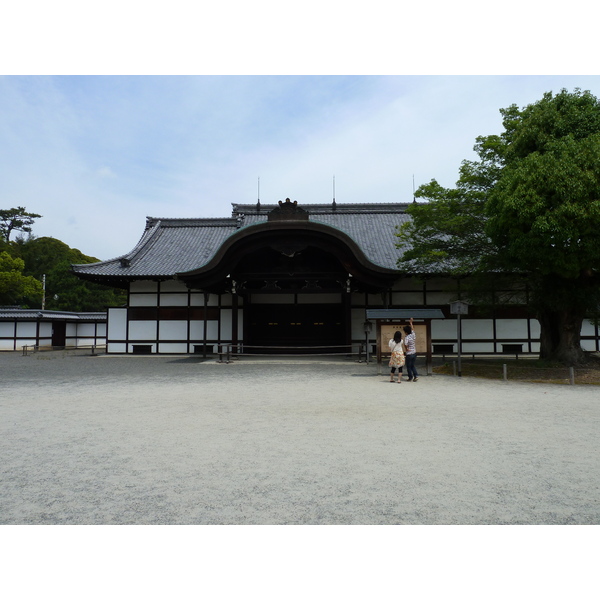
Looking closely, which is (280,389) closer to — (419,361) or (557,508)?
(557,508)

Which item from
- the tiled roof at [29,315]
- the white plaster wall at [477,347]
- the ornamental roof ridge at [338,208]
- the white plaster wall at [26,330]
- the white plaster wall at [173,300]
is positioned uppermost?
the ornamental roof ridge at [338,208]

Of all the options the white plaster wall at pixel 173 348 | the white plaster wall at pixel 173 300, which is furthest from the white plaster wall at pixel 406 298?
the white plaster wall at pixel 173 348

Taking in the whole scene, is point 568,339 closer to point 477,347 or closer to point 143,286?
point 477,347

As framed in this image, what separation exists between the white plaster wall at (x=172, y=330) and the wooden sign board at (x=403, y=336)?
10929 mm

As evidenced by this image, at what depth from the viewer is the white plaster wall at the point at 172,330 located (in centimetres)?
2142

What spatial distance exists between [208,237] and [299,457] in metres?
22.3

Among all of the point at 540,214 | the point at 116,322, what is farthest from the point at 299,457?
the point at 116,322

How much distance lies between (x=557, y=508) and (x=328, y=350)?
16768 mm

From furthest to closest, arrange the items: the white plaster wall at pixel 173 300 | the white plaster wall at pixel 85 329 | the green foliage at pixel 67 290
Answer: the green foliage at pixel 67 290 → the white plaster wall at pixel 85 329 → the white plaster wall at pixel 173 300

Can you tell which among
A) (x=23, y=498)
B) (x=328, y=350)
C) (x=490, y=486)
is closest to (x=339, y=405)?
(x=490, y=486)

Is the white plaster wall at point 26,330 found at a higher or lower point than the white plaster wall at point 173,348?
higher

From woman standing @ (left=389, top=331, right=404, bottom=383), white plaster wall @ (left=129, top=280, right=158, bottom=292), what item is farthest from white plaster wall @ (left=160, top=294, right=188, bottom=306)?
woman standing @ (left=389, top=331, right=404, bottom=383)

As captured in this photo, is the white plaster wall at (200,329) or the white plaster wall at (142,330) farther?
the white plaster wall at (142,330)

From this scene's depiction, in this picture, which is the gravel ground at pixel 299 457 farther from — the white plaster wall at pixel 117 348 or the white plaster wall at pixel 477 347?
the white plaster wall at pixel 117 348
